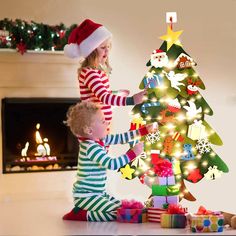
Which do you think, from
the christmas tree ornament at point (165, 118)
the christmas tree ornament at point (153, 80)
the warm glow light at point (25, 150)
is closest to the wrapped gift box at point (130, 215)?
the christmas tree ornament at point (165, 118)

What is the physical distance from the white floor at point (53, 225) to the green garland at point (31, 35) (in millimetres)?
1200

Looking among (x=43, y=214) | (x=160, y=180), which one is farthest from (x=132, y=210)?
(x=43, y=214)

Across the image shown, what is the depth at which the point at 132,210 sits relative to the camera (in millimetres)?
3336

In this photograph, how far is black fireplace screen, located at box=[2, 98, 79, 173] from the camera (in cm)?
473

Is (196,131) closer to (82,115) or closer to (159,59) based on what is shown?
(159,59)

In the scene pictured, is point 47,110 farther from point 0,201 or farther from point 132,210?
point 132,210

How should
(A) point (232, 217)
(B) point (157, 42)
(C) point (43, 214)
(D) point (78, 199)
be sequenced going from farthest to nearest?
(B) point (157, 42) → (C) point (43, 214) → (D) point (78, 199) → (A) point (232, 217)

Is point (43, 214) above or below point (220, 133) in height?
below

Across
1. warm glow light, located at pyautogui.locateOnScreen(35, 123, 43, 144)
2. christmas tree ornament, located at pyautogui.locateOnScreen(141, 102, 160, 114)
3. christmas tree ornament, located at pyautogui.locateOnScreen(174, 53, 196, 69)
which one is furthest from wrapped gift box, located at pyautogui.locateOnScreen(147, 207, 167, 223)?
warm glow light, located at pyautogui.locateOnScreen(35, 123, 43, 144)

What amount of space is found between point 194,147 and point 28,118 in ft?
4.72

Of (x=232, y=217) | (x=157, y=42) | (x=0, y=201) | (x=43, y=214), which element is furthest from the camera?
(x=157, y=42)

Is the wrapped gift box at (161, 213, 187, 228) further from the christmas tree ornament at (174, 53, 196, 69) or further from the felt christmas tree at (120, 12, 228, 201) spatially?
the christmas tree ornament at (174, 53, 196, 69)

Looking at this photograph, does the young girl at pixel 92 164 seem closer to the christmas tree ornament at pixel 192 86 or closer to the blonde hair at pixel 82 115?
the blonde hair at pixel 82 115

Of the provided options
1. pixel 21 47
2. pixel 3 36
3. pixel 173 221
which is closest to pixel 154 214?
pixel 173 221
